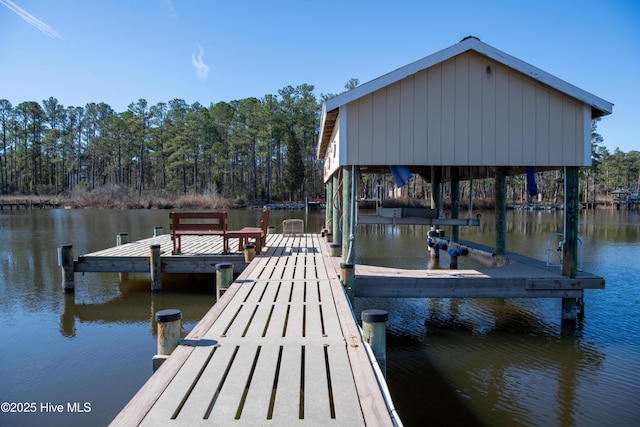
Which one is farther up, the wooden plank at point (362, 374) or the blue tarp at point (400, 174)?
the blue tarp at point (400, 174)

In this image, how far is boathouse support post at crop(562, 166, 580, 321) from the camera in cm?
912

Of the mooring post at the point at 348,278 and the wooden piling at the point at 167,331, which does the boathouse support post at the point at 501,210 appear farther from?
the wooden piling at the point at 167,331

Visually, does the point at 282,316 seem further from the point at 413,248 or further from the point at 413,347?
the point at 413,248

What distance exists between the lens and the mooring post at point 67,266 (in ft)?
36.8

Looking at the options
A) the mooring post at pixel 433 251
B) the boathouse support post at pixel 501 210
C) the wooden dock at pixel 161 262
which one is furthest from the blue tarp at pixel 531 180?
the wooden dock at pixel 161 262

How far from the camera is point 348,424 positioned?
3.27m

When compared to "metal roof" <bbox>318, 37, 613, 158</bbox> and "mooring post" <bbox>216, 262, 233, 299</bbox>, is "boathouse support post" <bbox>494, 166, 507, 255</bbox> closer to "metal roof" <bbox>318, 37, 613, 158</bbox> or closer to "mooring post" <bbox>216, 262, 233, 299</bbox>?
"metal roof" <bbox>318, 37, 613, 158</bbox>

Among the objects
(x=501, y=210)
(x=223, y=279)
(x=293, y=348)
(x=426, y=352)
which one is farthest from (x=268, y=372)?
(x=501, y=210)

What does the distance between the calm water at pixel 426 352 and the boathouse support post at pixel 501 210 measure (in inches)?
76.5

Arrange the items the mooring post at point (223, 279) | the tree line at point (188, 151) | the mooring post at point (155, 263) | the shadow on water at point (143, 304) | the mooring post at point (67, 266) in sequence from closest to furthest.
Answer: the mooring post at point (223, 279)
the shadow on water at point (143, 304)
the mooring post at point (155, 263)
the mooring post at point (67, 266)
the tree line at point (188, 151)

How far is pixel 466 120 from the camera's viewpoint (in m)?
9.35

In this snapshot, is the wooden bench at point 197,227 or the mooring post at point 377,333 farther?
the wooden bench at point 197,227

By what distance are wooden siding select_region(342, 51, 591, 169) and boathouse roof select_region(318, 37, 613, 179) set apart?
20 millimetres

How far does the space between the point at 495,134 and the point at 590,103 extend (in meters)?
1.89
